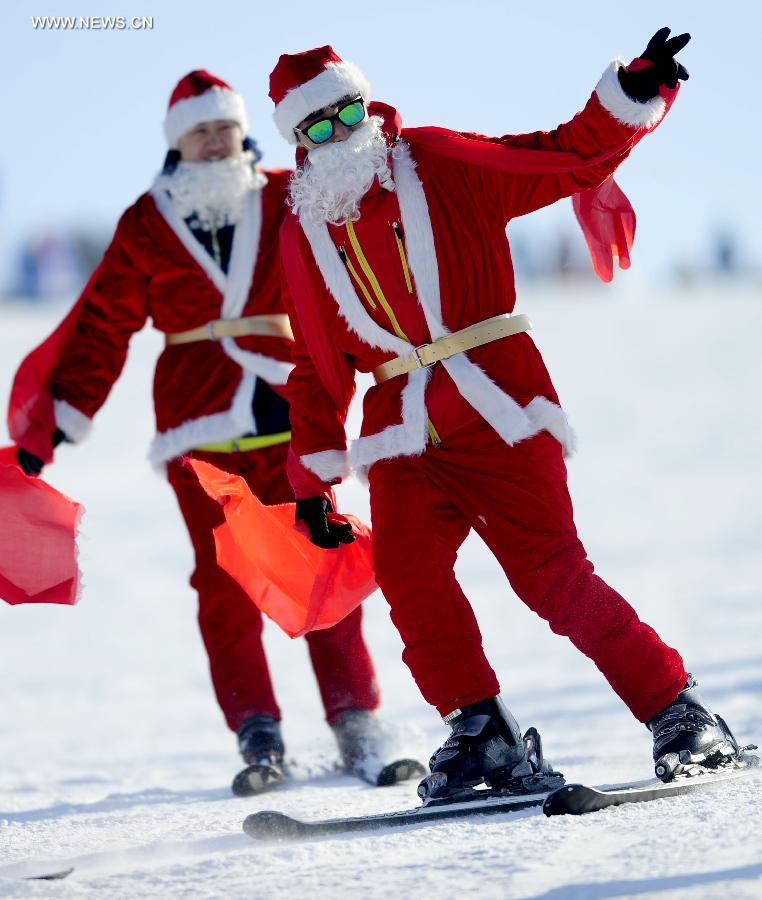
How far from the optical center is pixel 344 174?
347 cm

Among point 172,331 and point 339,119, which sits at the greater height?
point 339,119

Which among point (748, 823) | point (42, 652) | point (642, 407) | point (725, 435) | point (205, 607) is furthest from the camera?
point (642, 407)

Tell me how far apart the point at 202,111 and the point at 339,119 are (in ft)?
3.60

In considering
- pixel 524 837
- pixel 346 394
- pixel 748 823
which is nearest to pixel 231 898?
pixel 524 837

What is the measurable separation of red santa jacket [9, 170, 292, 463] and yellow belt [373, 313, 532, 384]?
36.7 inches

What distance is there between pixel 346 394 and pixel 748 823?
4.83 feet

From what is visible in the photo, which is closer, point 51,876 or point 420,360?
point 51,876

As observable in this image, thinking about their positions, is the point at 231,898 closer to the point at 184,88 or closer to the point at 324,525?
the point at 324,525

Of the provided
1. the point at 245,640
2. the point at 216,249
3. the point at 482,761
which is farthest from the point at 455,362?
the point at 245,640

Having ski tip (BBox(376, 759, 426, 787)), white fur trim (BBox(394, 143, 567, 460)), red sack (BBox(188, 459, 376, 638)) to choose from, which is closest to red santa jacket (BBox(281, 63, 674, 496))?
white fur trim (BBox(394, 143, 567, 460))

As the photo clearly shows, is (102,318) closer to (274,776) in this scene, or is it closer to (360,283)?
(360,283)

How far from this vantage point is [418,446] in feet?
11.3

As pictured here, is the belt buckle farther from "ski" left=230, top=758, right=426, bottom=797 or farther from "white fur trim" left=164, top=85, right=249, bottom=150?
"white fur trim" left=164, top=85, right=249, bottom=150

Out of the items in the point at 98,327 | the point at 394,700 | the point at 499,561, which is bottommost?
the point at 394,700
